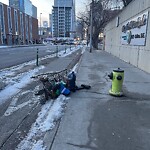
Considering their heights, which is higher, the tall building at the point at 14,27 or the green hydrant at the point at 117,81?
the tall building at the point at 14,27

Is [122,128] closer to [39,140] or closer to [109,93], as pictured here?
[39,140]

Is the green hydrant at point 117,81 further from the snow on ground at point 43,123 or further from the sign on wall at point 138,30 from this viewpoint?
the sign on wall at point 138,30

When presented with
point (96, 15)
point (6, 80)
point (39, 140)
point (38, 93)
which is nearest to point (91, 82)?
point (38, 93)

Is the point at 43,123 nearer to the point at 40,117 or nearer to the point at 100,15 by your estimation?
the point at 40,117

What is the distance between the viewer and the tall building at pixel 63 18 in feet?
390

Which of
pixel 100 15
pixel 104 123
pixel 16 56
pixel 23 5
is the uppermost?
pixel 23 5

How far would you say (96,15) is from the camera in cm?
4450

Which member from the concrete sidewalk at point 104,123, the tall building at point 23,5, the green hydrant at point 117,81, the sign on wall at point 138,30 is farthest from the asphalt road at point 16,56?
the tall building at point 23,5

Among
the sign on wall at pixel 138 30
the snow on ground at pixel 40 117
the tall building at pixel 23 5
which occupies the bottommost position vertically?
the snow on ground at pixel 40 117

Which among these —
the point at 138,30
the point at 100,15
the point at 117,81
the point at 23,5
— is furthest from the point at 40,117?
the point at 23,5

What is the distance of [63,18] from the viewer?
4899 inches

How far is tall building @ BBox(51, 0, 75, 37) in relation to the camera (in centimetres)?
11881

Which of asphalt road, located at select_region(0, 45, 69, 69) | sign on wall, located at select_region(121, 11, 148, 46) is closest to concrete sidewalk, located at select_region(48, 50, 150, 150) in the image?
sign on wall, located at select_region(121, 11, 148, 46)

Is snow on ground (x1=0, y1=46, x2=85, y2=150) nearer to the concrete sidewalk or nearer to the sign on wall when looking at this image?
the concrete sidewalk
